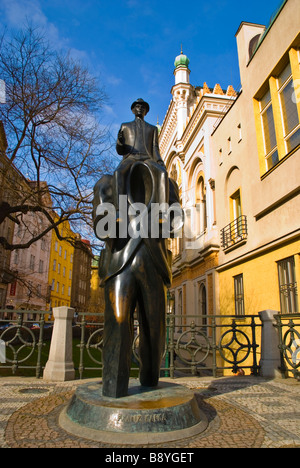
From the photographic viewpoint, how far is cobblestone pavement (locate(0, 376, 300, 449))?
2.84m

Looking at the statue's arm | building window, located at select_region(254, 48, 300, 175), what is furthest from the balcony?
the statue's arm

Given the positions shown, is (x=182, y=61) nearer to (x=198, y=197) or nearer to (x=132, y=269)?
(x=198, y=197)

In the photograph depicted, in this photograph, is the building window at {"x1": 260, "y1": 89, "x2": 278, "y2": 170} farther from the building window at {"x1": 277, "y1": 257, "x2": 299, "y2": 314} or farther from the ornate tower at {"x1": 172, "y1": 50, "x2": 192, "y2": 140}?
the ornate tower at {"x1": 172, "y1": 50, "x2": 192, "y2": 140}

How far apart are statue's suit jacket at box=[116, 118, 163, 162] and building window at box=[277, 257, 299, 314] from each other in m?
7.71

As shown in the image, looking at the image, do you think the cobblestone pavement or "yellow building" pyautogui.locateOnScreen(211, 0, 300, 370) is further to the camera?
"yellow building" pyautogui.locateOnScreen(211, 0, 300, 370)

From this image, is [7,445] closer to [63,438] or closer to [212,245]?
[63,438]

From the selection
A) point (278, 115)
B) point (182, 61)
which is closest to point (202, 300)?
point (278, 115)

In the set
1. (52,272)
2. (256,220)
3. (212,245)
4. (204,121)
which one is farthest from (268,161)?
(52,272)

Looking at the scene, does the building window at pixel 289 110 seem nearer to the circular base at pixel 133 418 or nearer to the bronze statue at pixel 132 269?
the bronze statue at pixel 132 269

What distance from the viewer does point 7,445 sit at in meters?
2.75

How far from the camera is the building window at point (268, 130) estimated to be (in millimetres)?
12359

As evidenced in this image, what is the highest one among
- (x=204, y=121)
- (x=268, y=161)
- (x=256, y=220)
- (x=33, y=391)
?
(x=204, y=121)

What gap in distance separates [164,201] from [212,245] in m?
14.3

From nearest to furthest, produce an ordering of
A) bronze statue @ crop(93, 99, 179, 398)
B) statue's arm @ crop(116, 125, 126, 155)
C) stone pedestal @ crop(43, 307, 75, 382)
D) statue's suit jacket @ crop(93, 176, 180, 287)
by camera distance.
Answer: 1. bronze statue @ crop(93, 99, 179, 398)
2. statue's suit jacket @ crop(93, 176, 180, 287)
3. statue's arm @ crop(116, 125, 126, 155)
4. stone pedestal @ crop(43, 307, 75, 382)
